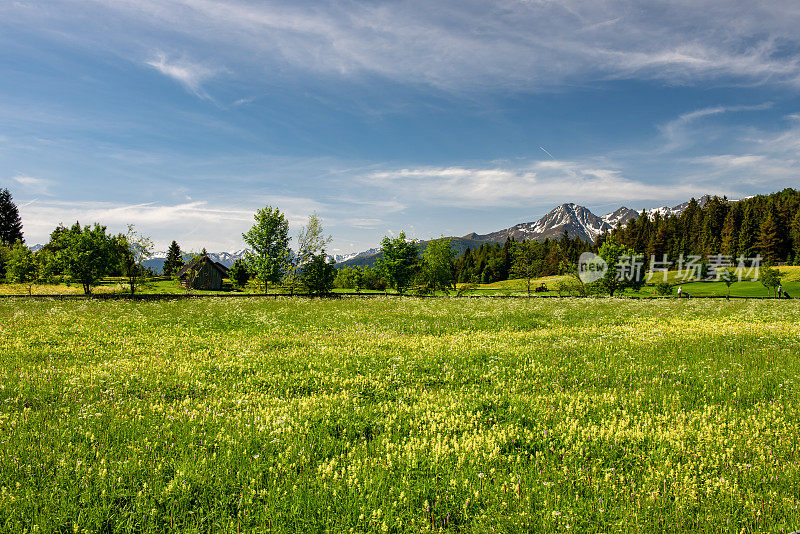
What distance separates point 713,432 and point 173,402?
9.54 metres

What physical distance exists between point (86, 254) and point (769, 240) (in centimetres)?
17311

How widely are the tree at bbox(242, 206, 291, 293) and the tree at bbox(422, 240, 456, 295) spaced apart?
22.7m

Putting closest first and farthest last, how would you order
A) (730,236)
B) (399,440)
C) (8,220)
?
1. (399,440)
2. (8,220)
3. (730,236)

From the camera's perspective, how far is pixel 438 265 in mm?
61844

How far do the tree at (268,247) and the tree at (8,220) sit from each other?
10537cm

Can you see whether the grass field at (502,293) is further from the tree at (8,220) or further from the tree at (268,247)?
the tree at (8,220)

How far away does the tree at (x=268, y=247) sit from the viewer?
4734cm

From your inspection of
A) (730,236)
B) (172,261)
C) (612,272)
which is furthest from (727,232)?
(172,261)

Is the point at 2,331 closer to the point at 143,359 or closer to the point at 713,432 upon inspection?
the point at 143,359

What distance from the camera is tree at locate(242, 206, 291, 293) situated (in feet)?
155

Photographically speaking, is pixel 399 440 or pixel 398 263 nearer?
pixel 399 440

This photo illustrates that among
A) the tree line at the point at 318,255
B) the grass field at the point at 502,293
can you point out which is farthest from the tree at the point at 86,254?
the grass field at the point at 502,293

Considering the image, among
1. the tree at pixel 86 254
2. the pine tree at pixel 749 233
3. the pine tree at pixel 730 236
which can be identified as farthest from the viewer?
the pine tree at pixel 730 236

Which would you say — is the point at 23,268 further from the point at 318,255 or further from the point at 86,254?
the point at 318,255
